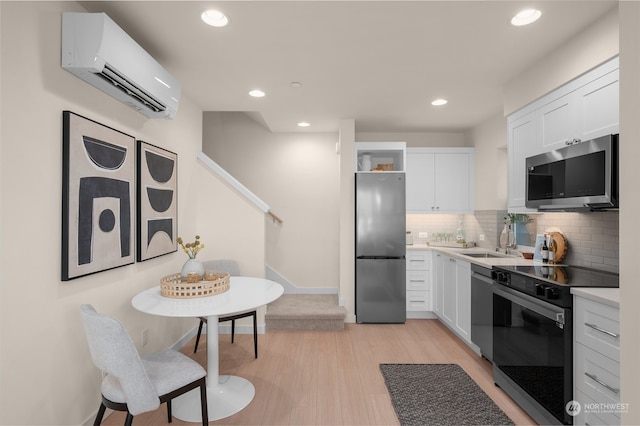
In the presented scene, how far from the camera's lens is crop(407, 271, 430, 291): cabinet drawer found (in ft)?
13.9

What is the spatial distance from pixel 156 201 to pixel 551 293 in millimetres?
2872

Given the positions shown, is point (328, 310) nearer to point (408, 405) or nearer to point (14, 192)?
point (408, 405)

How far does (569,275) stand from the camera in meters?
2.22

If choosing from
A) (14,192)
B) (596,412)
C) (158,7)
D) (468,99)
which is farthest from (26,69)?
(468,99)

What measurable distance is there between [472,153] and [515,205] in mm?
1814

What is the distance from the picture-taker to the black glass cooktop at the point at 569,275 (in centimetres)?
196

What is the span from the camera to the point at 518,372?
91.0 inches

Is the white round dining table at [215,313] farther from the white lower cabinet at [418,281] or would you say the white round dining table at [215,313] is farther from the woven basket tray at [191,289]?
the white lower cabinet at [418,281]

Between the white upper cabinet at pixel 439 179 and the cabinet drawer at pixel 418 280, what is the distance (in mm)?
834

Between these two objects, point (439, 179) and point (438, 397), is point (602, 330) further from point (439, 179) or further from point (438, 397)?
point (439, 179)

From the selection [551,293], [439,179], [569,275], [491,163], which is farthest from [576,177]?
[439,179]

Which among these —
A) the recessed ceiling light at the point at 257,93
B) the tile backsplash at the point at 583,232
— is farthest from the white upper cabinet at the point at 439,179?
the recessed ceiling light at the point at 257,93

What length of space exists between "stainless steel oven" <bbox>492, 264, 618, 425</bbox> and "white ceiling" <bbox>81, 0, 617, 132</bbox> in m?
1.59

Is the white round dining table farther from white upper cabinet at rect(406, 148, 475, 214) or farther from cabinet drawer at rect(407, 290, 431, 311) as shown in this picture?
white upper cabinet at rect(406, 148, 475, 214)
